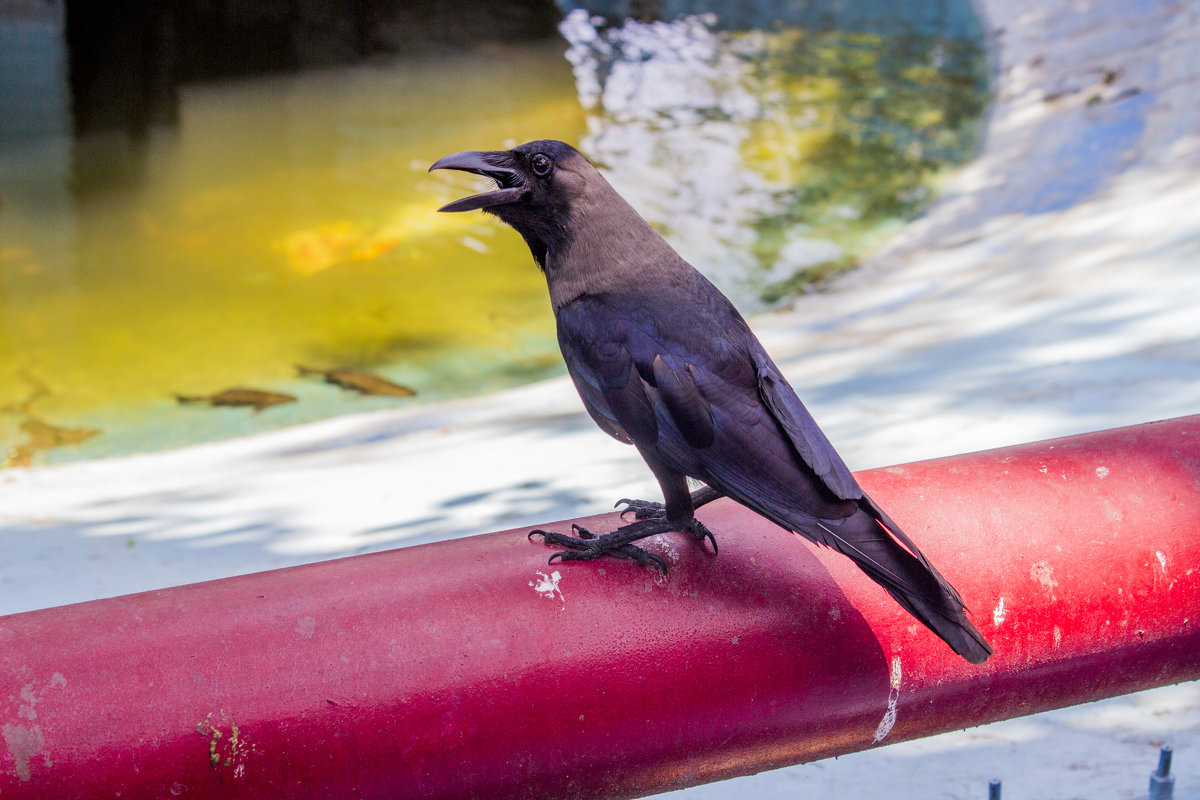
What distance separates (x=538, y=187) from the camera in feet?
6.29

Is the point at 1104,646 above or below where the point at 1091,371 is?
above

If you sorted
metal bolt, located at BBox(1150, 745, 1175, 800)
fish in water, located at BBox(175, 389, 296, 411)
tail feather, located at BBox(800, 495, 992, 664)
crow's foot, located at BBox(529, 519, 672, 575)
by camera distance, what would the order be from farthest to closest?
fish in water, located at BBox(175, 389, 296, 411) → metal bolt, located at BBox(1150, 745, 1175, 800) → crow's foot, located at BBox(529, 519, 672, 575) → tail feather, located at BBox(800, 495, 992, 664)

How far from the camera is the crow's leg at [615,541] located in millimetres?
1403

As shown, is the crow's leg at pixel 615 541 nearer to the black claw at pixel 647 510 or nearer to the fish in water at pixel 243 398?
the black claw at pixel 647 510

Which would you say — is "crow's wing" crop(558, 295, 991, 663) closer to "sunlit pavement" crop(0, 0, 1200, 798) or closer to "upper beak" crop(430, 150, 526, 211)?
"upper beak" crop(430, 150, 526, 211)

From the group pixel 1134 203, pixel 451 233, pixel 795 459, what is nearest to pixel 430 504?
pixel 795 459

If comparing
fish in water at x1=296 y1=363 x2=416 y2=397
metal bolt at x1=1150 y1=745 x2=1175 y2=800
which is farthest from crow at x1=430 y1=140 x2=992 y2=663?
fish in water at x1=296 y1=363 x2=416 y2=397

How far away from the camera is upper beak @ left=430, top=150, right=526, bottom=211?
6.23ft

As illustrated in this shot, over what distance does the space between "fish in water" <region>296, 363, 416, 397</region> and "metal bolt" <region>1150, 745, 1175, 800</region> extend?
3744mm

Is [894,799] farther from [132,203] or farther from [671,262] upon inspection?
[132,203]

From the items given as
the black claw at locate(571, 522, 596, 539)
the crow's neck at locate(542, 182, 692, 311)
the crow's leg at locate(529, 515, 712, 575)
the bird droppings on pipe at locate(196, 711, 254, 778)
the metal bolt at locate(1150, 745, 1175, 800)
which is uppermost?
the crow's neck at locate(542, 182, 692, 311)

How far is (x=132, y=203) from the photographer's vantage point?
6.48m

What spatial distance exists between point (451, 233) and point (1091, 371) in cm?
376

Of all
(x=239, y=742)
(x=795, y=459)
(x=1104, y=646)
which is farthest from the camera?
(x=795, y=459)
